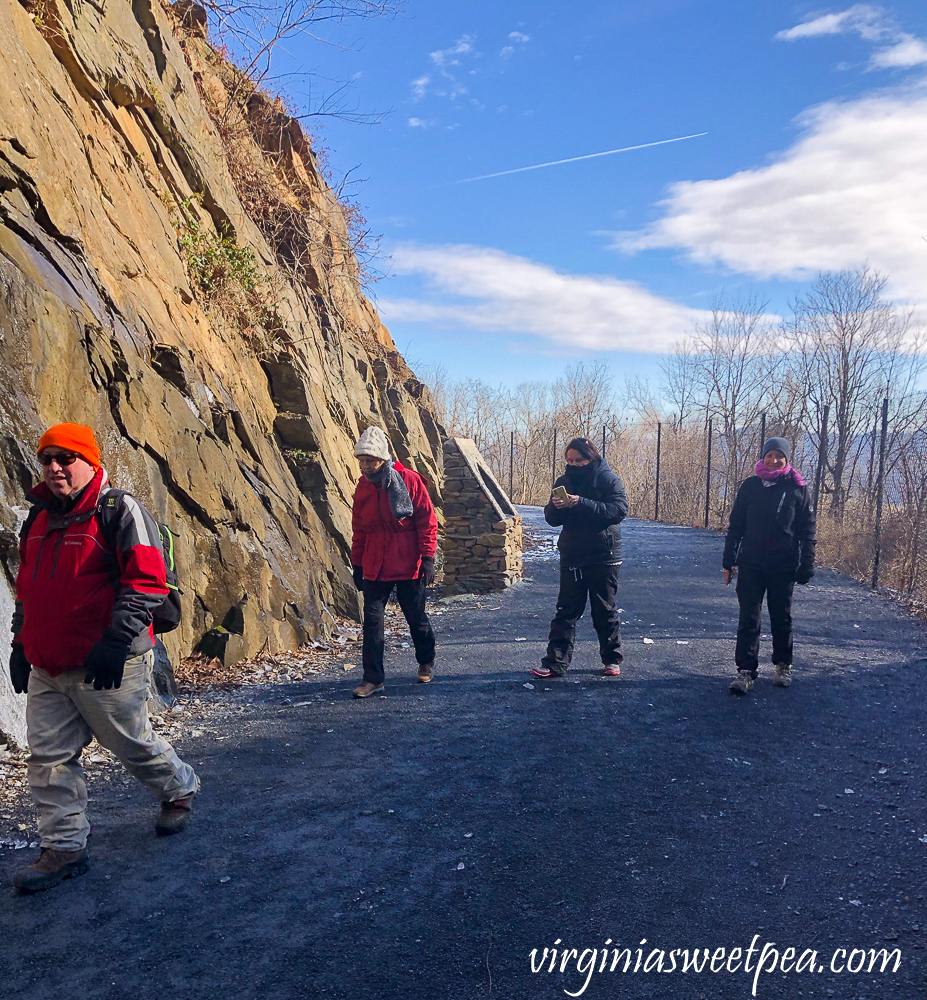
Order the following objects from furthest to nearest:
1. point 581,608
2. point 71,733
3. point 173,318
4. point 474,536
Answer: point 474,536
point 173,318
point 581,608
point 71,733

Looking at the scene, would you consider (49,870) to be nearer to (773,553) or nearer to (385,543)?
(385,543)

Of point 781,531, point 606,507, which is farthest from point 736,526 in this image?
point 606,507

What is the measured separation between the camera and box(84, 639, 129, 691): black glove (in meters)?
3.01

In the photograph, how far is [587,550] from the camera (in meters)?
6.21

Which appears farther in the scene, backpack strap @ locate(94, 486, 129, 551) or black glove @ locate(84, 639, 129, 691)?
backpack strap @ locate(94, 486, 129, 551)

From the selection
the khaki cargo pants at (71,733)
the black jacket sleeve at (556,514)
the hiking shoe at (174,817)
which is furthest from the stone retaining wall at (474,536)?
the khaki cargo pants at (71,733)

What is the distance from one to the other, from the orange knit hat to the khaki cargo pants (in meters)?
0.91

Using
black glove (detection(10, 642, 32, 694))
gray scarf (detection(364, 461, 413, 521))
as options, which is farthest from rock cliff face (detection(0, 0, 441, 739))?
gray scarf (detection(364, 461, 413, 521))

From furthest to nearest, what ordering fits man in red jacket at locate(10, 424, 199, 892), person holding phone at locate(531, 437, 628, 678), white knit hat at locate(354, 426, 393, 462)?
person holding phone at locate(531, 437, 628, 678) < white knit hat at locate(354, 426, 393, 462) < man in red jacket at locate(10, 424, 199, 892)

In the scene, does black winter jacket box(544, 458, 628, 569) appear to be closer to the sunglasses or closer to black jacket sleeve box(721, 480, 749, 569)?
black jacket sleeve box(721, 480, 749, 569)

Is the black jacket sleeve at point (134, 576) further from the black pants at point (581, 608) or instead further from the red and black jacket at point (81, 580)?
the black pants at point (581, 608)

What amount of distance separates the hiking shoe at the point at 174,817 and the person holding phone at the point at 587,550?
132 inches

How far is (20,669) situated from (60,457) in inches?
38.2

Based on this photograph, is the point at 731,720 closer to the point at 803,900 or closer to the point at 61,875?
the point at 803,900
